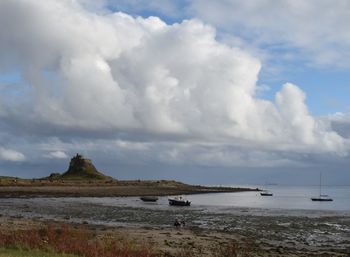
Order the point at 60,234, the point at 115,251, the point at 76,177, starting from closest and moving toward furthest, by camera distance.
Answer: the point at 115,251, the point at 60,234, the point at 76,177

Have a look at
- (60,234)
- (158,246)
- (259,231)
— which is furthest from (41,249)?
(259,231)

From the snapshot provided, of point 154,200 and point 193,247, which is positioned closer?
point 193,247

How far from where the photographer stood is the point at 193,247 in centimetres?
3341

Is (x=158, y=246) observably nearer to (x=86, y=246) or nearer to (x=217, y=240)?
(x=217, y=240)

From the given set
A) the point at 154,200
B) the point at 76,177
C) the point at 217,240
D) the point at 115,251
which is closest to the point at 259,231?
Result: the point at 217,240

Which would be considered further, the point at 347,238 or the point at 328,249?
the point at 347,238

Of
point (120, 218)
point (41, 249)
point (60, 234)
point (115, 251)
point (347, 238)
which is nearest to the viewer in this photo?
point (41, 249)

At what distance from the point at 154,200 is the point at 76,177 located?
87614mm

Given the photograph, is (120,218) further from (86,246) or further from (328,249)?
(86,246)

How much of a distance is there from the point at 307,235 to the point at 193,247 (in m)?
17.4

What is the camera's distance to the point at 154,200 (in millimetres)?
112375

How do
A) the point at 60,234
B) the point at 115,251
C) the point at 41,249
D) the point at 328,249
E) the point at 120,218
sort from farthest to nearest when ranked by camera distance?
the point at 120,218, the point at 328,249, the point at 60,234, the point at 115,251, the point at 41,249

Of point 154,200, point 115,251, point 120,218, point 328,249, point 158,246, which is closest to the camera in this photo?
point 115,251

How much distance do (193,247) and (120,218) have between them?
29.0 meters
